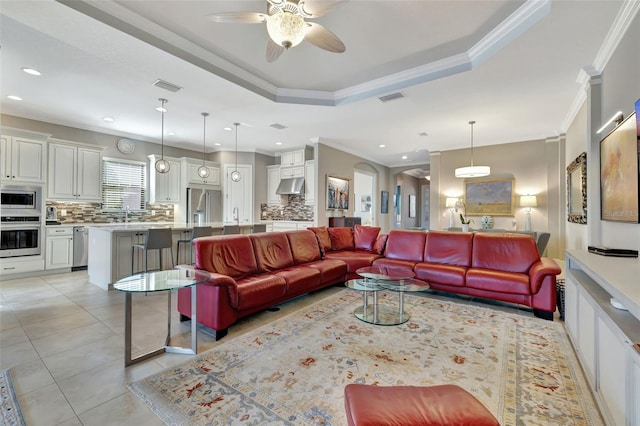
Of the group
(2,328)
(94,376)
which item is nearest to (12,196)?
(2,328)

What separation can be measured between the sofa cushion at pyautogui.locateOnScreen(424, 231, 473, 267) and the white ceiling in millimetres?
2055

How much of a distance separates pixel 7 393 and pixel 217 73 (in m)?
3.44

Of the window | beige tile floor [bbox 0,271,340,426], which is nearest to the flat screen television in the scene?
beige tile floor [bbox 0,271,340,426]

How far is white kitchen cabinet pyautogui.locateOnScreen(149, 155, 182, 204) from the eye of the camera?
6930 mm

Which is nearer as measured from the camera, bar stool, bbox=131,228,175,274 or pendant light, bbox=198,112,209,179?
bar stool, bbox=131,228,175,274

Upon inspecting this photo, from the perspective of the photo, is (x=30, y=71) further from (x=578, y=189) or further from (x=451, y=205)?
(x=451, y=205)

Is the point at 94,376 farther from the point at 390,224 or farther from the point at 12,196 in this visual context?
the point at 390,224

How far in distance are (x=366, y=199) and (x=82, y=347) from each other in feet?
29.5

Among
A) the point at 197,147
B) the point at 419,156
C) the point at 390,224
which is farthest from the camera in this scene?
the point at 390,224

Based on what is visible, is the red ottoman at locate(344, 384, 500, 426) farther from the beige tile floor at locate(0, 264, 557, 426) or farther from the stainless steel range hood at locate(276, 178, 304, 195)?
the stainless steel range hood at locate(276, 178, 304, 195)

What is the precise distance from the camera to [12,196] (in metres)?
4.91

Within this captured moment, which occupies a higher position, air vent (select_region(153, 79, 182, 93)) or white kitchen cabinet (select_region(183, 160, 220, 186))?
air vent (select_region(153, 79, 182, 93))

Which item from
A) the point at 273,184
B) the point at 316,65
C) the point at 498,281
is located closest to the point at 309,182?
the point at 273,184

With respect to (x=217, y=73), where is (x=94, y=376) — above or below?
below
